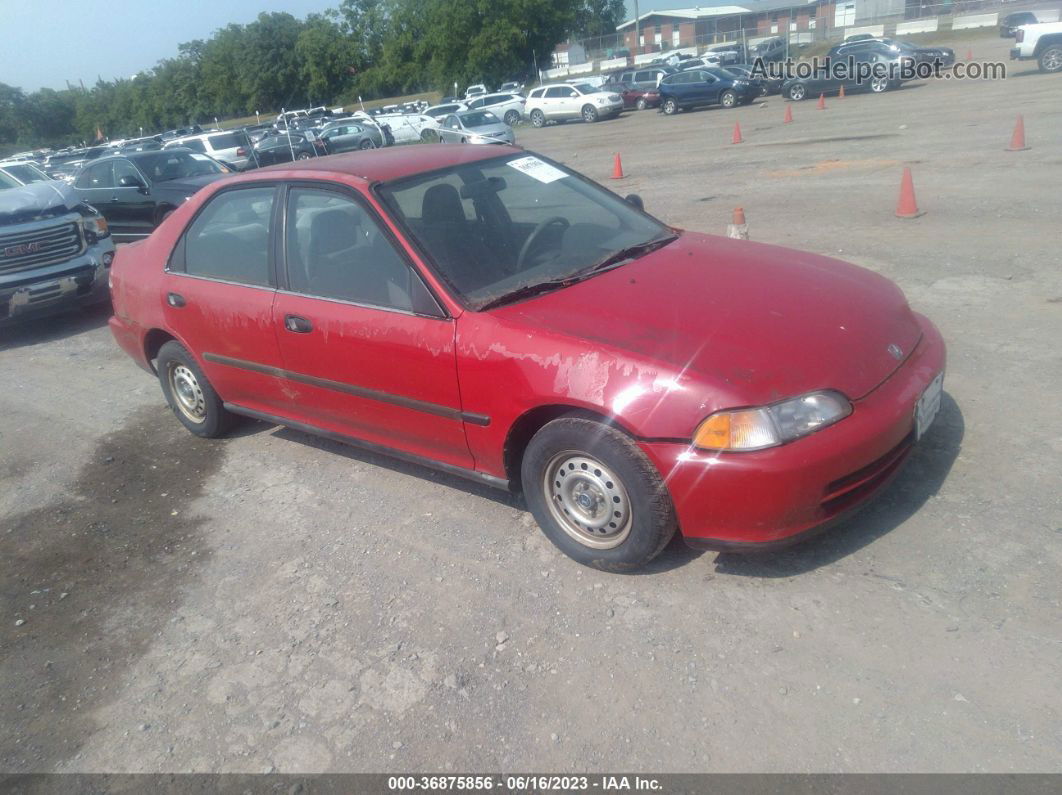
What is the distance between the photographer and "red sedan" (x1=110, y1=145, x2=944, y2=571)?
320 centimetres

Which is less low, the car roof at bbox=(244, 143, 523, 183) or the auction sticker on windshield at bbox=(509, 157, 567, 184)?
the car roof at bbox=(244, 143, 523, 183)

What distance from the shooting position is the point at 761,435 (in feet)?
10.2

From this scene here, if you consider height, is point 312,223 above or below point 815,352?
above

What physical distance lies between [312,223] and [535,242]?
3.86 feet

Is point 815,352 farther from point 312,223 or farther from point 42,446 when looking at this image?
point 42,446

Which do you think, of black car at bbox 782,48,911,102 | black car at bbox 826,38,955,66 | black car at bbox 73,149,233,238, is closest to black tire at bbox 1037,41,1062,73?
black car at bbox 826,38,955,66

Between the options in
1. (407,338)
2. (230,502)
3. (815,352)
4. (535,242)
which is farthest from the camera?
(230,502)

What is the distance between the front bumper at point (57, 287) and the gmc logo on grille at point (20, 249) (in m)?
0.19

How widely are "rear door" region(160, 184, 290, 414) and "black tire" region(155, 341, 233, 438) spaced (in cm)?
15

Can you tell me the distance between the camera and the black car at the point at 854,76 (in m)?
27.3

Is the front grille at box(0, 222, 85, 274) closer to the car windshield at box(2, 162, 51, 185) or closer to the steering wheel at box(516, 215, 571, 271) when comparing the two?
the car windshield at box(2, 162, 51, 185)

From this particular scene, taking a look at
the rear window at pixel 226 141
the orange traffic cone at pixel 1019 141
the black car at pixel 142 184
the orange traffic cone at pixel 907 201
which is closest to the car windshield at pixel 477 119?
the rear window at pixel 226 141

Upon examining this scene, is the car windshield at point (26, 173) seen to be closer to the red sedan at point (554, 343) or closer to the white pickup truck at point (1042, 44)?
the red sedan at point (554, 343)

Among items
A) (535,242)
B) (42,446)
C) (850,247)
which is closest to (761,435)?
(535,242)
